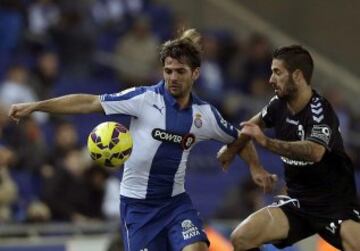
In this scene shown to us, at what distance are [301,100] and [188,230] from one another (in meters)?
1.26

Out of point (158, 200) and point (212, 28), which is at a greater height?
point (212, 28)

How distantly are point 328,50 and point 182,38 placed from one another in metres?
10.6

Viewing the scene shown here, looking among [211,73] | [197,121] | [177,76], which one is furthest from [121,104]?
[211,73]

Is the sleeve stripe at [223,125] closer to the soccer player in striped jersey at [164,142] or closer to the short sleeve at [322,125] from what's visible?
the soccer player in striped jersey at [164,142]

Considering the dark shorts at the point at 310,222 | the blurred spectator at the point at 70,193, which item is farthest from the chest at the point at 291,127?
the blurred spectator at the point at 70,193

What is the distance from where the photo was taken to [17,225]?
38.6 ft

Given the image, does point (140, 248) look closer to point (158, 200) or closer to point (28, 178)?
point (158, 200)

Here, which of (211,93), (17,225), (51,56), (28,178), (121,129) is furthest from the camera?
(211,93)

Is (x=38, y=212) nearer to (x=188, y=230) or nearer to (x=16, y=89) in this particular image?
(x=16, y=89)

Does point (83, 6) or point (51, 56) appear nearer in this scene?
point (51, 56)

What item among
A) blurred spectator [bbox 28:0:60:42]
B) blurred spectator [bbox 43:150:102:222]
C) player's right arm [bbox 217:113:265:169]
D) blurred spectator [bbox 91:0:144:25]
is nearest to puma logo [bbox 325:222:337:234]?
player's right arm [bbox 217:113:265:169]

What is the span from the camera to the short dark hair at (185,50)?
27.8 ft

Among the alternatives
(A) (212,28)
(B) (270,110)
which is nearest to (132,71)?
(A) (212,28)

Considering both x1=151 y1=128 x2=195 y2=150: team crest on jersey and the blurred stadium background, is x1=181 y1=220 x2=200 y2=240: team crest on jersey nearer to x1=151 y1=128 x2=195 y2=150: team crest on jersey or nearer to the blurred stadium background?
x1=151 y1=128 x2=195 y2=150: team crest on jersey
